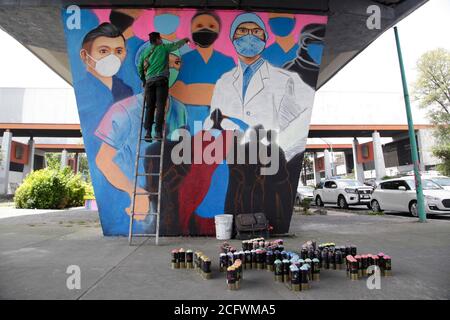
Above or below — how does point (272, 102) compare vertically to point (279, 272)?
above

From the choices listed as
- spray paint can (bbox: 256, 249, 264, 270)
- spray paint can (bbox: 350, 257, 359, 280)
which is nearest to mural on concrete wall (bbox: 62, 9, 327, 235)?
Answer: spray paint can (bbox: 256, 249, 264, 270)

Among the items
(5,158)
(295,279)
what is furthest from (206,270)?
(5,158)

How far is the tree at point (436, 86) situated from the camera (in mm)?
29391

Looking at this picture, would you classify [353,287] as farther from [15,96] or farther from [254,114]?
[15,96]

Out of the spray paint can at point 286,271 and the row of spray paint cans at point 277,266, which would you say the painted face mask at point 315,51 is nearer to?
the row of spray paint cans at point 277,266

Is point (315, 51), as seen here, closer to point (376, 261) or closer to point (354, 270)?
point (376, 261)

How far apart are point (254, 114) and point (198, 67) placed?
168cm

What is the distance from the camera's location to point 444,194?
10336 millimetres

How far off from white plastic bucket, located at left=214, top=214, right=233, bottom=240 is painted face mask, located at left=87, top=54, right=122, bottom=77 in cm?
402

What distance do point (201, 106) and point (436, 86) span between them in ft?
108

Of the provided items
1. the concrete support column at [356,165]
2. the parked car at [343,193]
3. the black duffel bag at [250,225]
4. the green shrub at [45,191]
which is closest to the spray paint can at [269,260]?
the black duffel bag at [250,225]

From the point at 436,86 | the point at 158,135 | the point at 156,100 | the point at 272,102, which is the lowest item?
the point at 158,135

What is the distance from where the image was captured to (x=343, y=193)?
15875mm
